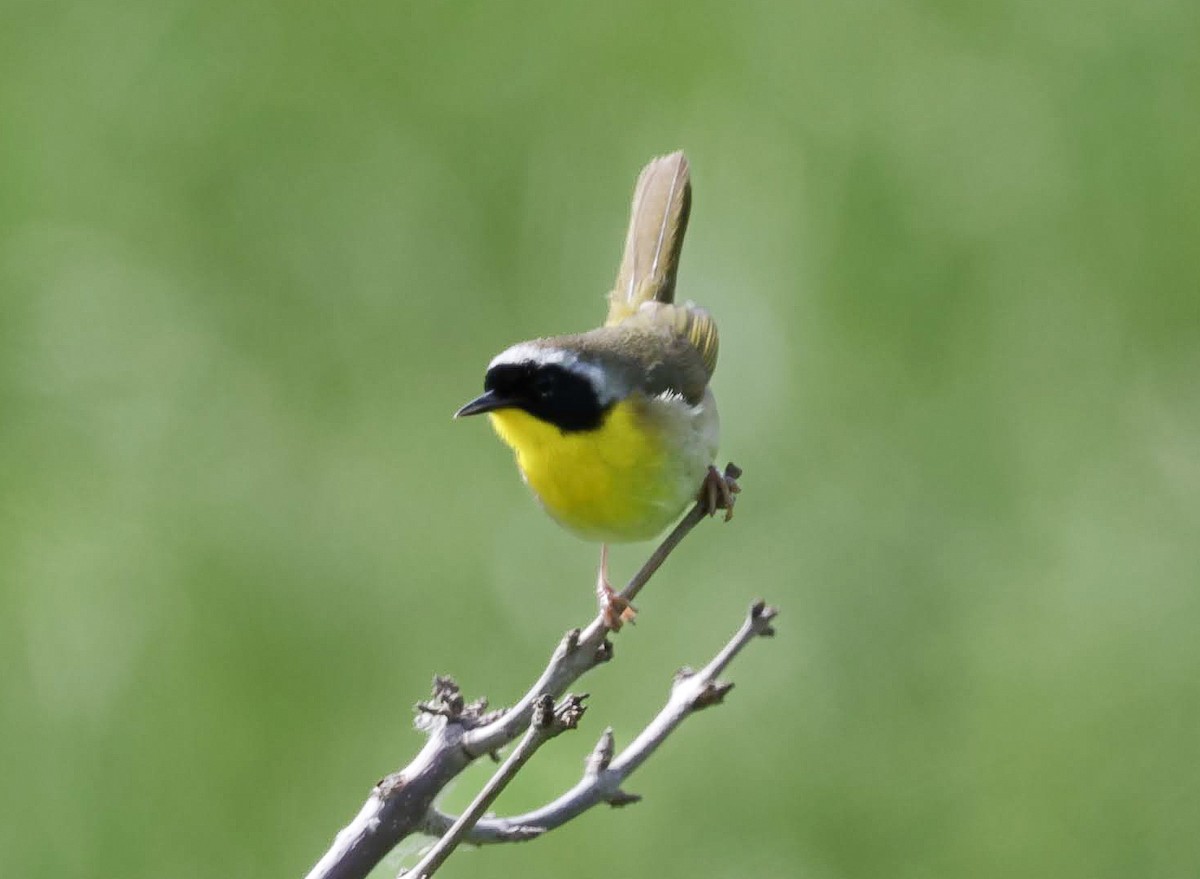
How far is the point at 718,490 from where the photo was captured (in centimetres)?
329

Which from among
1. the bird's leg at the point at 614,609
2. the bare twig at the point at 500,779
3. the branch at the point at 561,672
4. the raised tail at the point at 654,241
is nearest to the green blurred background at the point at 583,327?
the bird's leg at the point at 614,609

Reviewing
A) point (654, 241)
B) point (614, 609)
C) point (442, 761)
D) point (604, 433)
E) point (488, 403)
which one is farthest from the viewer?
point (654, 241)

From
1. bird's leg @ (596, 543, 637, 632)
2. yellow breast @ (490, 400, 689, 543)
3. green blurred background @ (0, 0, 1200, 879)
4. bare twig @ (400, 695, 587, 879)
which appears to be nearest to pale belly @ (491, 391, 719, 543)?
yellow breast @ (490, 400, 689, 543)

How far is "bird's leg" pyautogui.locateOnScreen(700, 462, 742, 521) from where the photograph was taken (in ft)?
10.3

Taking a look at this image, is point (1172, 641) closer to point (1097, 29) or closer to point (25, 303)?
point (1097, 29)

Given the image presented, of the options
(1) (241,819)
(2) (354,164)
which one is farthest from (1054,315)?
(1) (241,819)

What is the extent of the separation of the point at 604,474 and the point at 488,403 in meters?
0.22

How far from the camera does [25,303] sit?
18.6 feet

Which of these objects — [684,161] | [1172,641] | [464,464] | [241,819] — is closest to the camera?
[684,161]

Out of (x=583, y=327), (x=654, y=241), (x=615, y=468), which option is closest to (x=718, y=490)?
(x=615, y=468)

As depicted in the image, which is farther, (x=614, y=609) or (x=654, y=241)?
(x=654, y=241)

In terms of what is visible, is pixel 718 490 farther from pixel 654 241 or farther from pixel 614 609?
pixel 654 241

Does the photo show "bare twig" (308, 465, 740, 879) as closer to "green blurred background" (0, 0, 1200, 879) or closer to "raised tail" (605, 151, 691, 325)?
"raised tail" (605, 151, 691, 325)

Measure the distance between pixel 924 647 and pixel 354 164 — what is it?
7.51ft
